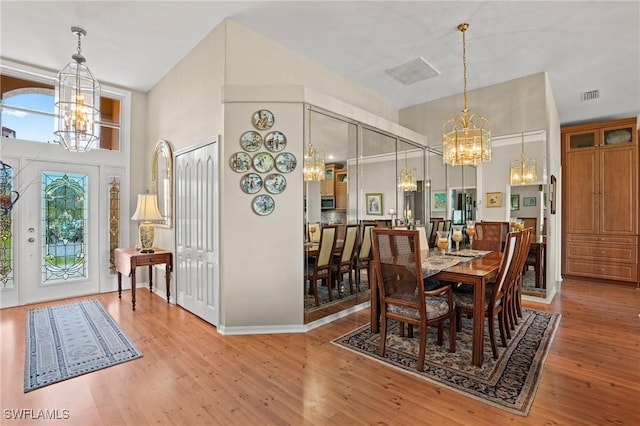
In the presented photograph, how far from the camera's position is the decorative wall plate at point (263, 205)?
3302mm

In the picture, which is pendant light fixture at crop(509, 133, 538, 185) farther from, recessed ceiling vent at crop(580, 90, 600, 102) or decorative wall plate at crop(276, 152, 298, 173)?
decorative wall plate at crop(276, 152, 298, 173)

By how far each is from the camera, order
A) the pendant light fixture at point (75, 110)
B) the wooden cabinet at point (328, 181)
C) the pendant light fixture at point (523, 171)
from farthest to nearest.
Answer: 1. the pendant light fixture at point (523, 171)
2. the wooden cabinet at point (328, 181)
3. the pendant light fixture at point (75, 110)

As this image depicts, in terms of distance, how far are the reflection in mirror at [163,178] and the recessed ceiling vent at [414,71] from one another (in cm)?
333

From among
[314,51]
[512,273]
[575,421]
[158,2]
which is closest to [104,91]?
[158,2]

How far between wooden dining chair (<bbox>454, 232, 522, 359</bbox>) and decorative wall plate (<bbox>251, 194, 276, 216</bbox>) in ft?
6.61

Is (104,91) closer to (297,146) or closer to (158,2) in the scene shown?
(158,2)

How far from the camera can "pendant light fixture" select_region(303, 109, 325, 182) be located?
3.47 metres

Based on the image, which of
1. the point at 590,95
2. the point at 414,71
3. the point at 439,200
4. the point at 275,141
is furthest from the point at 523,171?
the point at 275,141

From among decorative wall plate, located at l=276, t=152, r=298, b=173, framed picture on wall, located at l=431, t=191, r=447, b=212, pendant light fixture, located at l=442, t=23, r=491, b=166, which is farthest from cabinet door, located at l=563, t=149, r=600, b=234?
decorative wall plate, located at l=276, t=152, r=298, b=173

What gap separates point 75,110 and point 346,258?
133 inches

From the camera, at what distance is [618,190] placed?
554 centimetres

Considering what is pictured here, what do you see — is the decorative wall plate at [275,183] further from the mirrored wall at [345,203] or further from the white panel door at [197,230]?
the white panel door at [197,230]

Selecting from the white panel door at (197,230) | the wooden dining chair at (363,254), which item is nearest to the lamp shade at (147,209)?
the white panel door at (197,230)

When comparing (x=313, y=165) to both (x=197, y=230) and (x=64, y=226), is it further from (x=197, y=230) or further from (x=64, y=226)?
(x=64, y=226)
